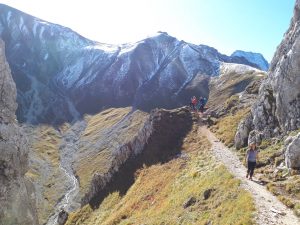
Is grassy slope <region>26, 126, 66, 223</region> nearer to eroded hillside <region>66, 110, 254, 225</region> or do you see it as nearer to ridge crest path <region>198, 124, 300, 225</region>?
eroded hillside <region>66, 110, 254, 225</region>

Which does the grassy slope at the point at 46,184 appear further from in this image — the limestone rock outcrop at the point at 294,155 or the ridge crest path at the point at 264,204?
the limestone rock outcrop at the point at 294,155

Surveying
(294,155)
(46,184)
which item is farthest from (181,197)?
(46,184)

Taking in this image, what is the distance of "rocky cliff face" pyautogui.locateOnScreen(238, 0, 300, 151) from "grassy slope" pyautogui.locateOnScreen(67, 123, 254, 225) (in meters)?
8.39

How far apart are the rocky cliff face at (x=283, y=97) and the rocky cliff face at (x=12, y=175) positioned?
1163 inches

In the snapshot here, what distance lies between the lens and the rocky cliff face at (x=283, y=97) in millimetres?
48781

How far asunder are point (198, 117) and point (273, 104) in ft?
89.5

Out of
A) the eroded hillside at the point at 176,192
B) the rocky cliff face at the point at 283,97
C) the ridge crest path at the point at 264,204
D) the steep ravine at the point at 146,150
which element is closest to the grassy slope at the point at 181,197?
the eroded hillside at the point at 176,192

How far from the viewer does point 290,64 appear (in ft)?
167

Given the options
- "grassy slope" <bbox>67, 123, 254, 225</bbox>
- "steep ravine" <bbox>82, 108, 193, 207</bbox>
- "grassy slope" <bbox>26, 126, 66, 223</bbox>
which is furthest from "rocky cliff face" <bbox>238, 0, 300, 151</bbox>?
"grassy slope" <bbox>26, 126, 66, 223</bbox>

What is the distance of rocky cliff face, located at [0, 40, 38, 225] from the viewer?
32.2 metres

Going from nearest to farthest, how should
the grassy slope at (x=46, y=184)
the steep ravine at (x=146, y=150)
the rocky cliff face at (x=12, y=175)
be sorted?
the rocky cliff face at (x=12, y=175), the steep ravine at (x=146, y=150), the grassy slope at (x=46, y=184)

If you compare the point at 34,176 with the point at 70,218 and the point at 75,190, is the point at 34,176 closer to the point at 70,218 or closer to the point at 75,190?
the point at 75,190

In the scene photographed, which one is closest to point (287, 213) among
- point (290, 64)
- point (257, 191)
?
point (257, 191)

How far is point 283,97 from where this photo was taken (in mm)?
50875
